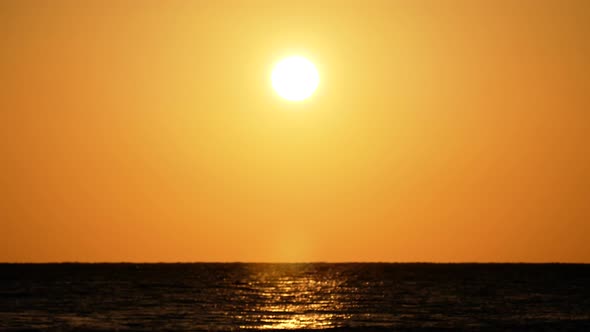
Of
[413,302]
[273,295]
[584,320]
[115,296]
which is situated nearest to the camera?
[584,320]

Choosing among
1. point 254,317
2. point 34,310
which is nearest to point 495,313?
point 254,317

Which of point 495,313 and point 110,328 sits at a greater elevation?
point 495,313

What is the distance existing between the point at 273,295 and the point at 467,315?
3048cm

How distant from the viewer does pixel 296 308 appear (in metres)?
75.8

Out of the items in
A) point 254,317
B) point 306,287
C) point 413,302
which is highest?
point 306,287

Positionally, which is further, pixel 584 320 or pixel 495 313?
pixel 495 313

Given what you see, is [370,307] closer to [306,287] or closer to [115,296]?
[115,296]

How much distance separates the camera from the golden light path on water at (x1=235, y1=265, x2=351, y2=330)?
6144cm

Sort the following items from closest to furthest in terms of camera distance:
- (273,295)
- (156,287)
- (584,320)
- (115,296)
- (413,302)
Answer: (584,320) → (413,302) → (115,296) → (273,295) → (156,287)

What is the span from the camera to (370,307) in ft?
247

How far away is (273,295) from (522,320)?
35661mm

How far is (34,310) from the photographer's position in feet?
226

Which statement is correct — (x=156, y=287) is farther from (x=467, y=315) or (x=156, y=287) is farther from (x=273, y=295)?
(x=467, y=315)

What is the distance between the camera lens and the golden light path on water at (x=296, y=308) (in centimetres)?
6144
